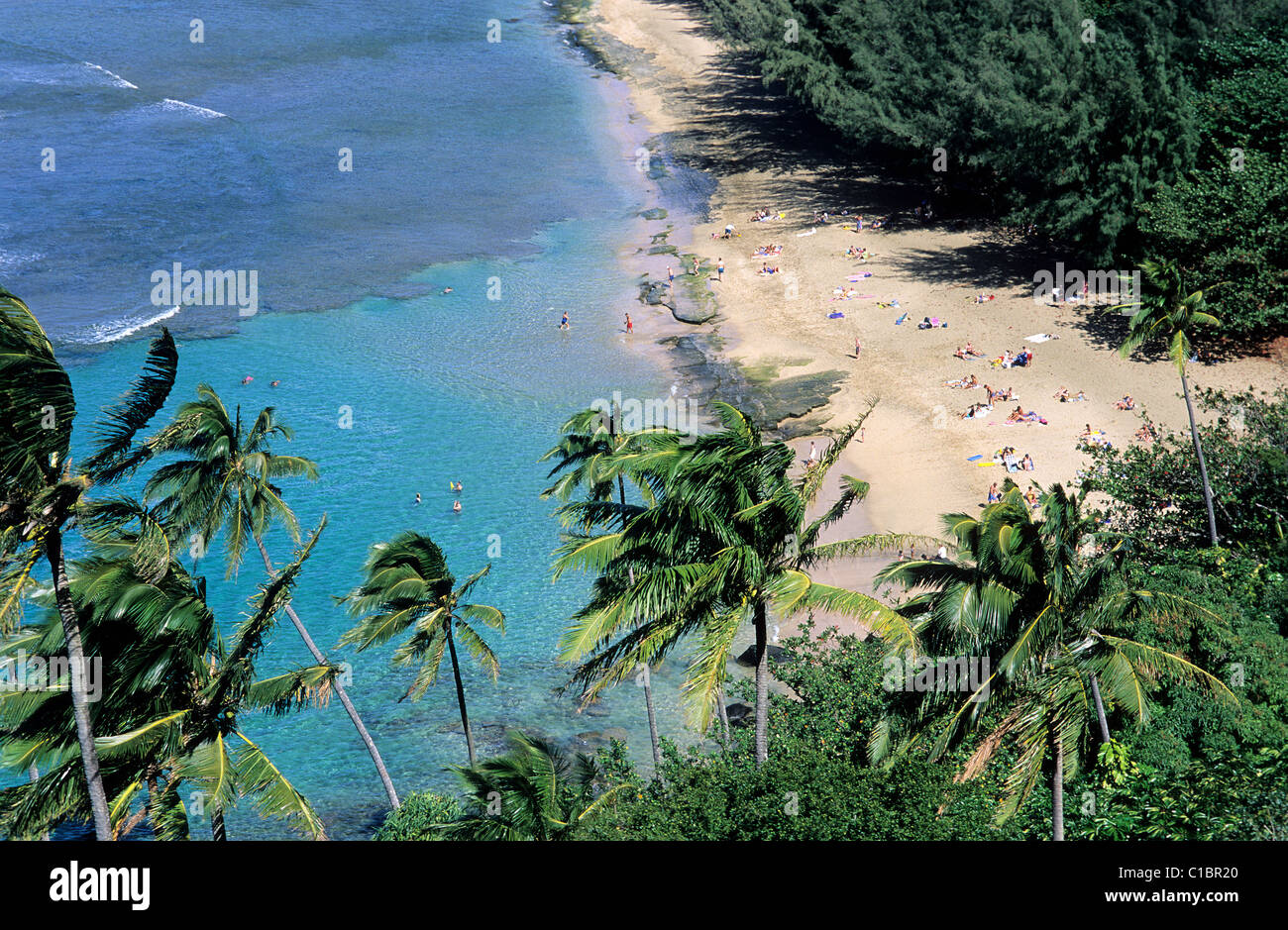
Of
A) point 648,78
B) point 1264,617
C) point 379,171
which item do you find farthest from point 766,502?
point 648,78

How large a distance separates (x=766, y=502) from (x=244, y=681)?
23.9ft

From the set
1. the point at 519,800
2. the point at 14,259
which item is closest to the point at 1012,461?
the point at 519,800

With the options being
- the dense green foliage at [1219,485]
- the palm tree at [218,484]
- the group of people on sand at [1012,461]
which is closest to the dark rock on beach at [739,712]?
the palm tree at [218,484]

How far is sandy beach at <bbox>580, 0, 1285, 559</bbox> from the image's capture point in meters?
38.5

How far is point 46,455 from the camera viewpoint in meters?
10.8

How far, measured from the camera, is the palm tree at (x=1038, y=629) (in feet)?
49.6

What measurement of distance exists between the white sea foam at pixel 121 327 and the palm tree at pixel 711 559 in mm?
42597

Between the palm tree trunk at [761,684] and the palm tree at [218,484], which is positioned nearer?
the palm tree trunk at [761,684]

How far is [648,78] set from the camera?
86.8 m

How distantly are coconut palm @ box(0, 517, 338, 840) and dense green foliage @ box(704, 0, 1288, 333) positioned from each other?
35.8m

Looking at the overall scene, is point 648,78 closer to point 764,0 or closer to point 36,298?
point 764,0

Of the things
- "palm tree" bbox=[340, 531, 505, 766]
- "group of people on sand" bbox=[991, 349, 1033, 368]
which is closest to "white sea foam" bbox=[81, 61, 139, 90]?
"group of people on sand" bbox=[991, 349, 1033, 368]

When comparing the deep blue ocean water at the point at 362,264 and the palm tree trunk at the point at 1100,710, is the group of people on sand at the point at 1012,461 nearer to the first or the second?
the deep blue ocean water at the point at 362,264

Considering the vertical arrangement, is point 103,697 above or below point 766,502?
below
